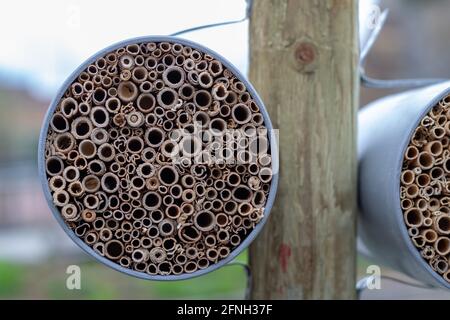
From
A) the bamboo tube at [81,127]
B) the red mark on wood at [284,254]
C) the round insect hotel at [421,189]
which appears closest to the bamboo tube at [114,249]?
the bamboo tube at [81,127]

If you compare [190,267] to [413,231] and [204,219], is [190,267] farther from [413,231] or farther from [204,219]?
[413,231]

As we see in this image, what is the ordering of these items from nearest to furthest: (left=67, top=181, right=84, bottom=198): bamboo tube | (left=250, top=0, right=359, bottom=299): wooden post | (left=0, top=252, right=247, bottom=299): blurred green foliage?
1. (left=67, top=181, right=84, bottom=198): bamboo tube
2. (left=250, top=0, right=359, bottom=299): wooden post
3. (left=0, top=252, right=247, bottom=299): blurred green foliage

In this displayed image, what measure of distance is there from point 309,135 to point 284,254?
287 mm

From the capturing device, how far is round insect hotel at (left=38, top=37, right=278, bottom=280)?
1.20 m

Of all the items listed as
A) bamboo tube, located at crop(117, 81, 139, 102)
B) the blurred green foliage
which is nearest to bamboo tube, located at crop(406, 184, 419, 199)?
bamboo tube, located at crop(117, 81, 139, 102)

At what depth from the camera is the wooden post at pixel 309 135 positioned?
1447mm

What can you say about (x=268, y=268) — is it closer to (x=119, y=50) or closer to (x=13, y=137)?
(x=119, y=50)

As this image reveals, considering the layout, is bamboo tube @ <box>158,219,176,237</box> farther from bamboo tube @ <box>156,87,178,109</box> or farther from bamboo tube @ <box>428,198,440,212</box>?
bamboo tube @ <box>428,198,440,212</box>

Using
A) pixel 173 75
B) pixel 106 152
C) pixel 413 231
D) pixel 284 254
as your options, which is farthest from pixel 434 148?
pixel 106 152

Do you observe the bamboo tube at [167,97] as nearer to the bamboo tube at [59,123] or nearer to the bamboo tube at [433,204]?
the bamboo tube at [59,123]

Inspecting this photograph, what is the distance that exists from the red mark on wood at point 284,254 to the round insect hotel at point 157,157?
262mm

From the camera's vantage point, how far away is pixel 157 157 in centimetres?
121

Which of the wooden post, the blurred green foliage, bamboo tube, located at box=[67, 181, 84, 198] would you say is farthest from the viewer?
the blurred green foliage

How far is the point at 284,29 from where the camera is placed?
4.75 feet
